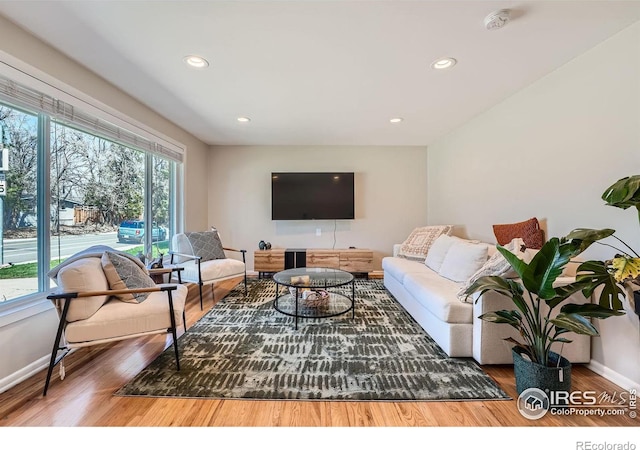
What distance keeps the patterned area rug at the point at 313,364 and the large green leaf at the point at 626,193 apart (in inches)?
47.3

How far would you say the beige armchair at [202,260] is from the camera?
3108 mm

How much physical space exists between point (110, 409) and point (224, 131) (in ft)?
11.1

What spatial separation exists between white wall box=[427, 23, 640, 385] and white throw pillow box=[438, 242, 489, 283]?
1.81ft

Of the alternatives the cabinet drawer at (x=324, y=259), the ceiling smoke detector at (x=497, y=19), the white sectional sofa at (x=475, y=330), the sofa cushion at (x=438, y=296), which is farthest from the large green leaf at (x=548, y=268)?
the cabinet drawer at (x=324, y=259)

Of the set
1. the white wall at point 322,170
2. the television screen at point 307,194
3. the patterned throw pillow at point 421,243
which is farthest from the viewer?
the white wall at point 322,170

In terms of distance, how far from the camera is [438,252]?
3.16m

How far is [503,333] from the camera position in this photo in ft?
6.10

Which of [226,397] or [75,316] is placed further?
[75,316]

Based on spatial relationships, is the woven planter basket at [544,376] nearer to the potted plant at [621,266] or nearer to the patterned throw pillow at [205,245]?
the potted plant at [621,266]

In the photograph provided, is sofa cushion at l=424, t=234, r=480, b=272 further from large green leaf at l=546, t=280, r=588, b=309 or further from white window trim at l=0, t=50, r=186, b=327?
white window trim at l=0, t=50, r=186, b=327

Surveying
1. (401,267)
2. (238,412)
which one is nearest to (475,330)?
(401,267)

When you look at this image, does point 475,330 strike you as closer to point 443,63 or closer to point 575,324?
point 575,324
